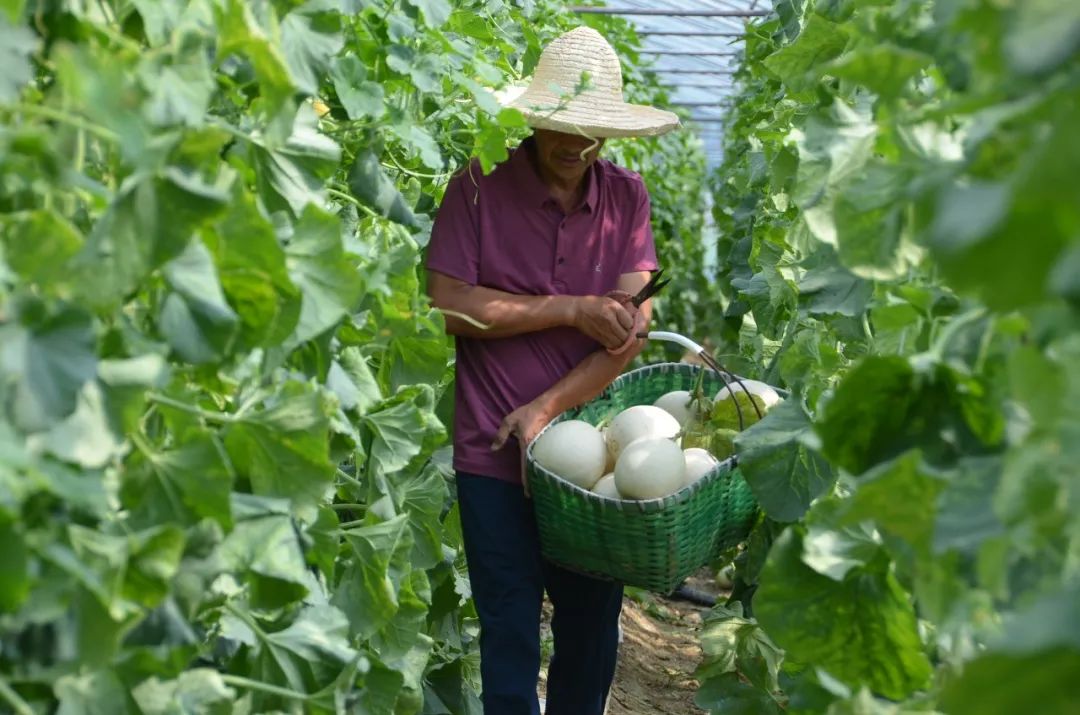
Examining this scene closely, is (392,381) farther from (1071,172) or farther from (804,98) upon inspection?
(1071,172)

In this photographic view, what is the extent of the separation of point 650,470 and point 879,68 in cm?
161

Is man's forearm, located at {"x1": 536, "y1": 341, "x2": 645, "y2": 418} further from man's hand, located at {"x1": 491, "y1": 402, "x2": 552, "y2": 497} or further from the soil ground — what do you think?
the soil ground

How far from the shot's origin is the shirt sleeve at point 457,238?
3682 mm

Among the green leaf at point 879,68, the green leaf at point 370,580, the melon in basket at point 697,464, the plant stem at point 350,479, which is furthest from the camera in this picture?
the melon in basket at point 697,464

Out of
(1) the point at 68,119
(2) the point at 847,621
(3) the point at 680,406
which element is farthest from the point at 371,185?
(1) the point at 68,119

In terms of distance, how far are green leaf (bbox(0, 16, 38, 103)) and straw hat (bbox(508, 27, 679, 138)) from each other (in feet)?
7.16

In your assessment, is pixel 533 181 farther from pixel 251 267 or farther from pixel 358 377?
pixel 251 267

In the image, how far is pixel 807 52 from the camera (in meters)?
2.92

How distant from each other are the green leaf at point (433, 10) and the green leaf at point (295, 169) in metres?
0.56

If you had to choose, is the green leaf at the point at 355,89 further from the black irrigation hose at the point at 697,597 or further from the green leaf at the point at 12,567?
the black irrigation hose at the point at 697,597

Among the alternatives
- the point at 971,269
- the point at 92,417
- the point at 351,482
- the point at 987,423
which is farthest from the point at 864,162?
the point at 351,482

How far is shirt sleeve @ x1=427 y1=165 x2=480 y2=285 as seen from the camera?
3.68 metres

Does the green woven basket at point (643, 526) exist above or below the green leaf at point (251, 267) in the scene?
below

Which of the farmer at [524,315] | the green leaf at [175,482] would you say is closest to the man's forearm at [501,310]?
the farmer at [524,315]
